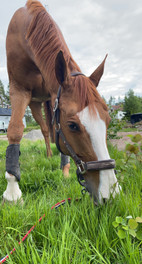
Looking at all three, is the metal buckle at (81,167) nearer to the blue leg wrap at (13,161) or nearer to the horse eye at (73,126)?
the horse eye at (73,126)

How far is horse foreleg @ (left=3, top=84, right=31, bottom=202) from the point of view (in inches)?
76.8

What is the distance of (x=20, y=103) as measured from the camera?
2.33 metres

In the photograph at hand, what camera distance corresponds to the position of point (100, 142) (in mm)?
1350

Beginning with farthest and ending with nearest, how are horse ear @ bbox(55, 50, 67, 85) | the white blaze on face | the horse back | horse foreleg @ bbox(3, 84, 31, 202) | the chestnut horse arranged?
the horse back < horse foreleg @ bbox(3, 84, 31, 202) < horse ear @ bbox(55, 50, 67, 85) < the chestnut horse < the white blaze on face

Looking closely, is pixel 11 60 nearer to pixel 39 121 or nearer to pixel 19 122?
pixel 19 122

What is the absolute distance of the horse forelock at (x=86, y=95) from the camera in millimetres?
1446

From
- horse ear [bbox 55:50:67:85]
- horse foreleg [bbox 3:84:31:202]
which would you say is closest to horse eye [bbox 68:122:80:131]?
horse ear [bbox 55:50:67:85]

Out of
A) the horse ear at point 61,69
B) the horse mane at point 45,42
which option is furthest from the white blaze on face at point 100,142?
the horse mane at point 45,42

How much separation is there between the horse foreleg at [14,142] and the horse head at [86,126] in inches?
30.0

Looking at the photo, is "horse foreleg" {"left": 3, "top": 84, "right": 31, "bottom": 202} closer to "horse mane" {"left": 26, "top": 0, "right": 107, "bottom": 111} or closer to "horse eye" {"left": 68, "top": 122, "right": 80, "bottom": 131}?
"horse mane" {"left": 26, "top": 0, "right": 107, "bottom": 111}

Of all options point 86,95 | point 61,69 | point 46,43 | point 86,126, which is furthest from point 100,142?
point 46,43

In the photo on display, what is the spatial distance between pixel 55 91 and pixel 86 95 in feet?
1.58

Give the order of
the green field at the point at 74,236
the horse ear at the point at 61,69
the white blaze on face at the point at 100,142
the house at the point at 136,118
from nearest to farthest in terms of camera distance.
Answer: the green field at the point at 74,236, the white blaze on face at the point at 100,142, the horse ear at the point at 61,69, the house at the point at 136,118

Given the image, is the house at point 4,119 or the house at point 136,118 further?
the house at point 4,119
